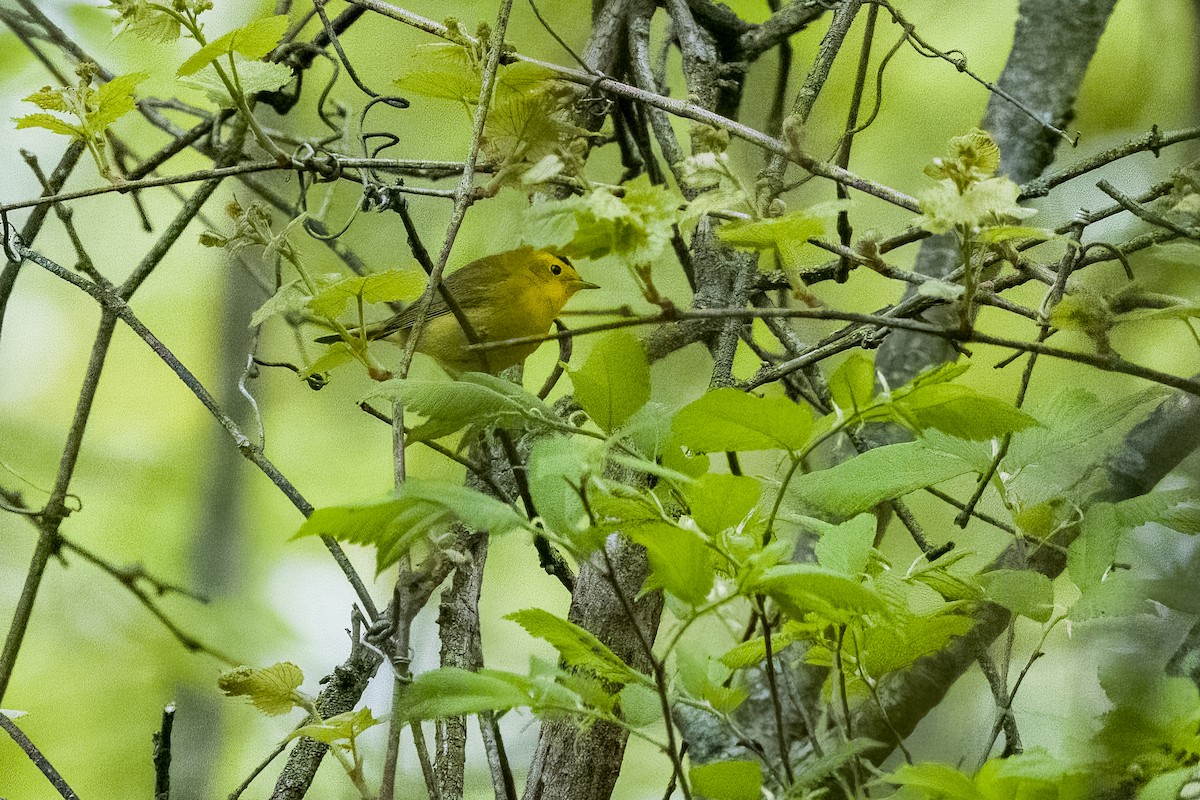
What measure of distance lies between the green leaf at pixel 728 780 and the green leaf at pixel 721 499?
9cm

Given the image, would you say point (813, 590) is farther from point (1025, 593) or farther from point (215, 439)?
point (215, 439)

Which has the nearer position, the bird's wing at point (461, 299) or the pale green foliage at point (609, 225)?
the pale green foliage at point (609, 225)

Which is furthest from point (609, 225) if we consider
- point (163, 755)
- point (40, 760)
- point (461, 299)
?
point (461, 299)

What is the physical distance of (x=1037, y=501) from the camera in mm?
523

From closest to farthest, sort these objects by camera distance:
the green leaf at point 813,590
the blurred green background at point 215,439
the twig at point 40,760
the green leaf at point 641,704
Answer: the green leaf at point 813,590
the green leaf at point 641,704
the twig at point 40,760
the blurred green background at point 215,439

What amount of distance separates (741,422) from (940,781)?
14 cm

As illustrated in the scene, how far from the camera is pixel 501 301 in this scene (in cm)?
98

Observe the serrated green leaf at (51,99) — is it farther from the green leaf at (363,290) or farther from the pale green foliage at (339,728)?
the pale green foliage at (339,728)

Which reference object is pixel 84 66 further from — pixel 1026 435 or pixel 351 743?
pixel 1026 435

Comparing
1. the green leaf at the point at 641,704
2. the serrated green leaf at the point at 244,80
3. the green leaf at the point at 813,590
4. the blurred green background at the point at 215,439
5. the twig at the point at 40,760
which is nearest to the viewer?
the green leaf at the point at 813,590

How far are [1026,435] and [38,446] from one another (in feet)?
4.28

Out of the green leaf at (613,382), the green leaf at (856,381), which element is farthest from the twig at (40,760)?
the green leaf at (856,381)

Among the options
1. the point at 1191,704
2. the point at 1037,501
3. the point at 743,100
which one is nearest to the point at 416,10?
the point at 743,100

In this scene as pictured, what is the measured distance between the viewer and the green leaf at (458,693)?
1.12ft
